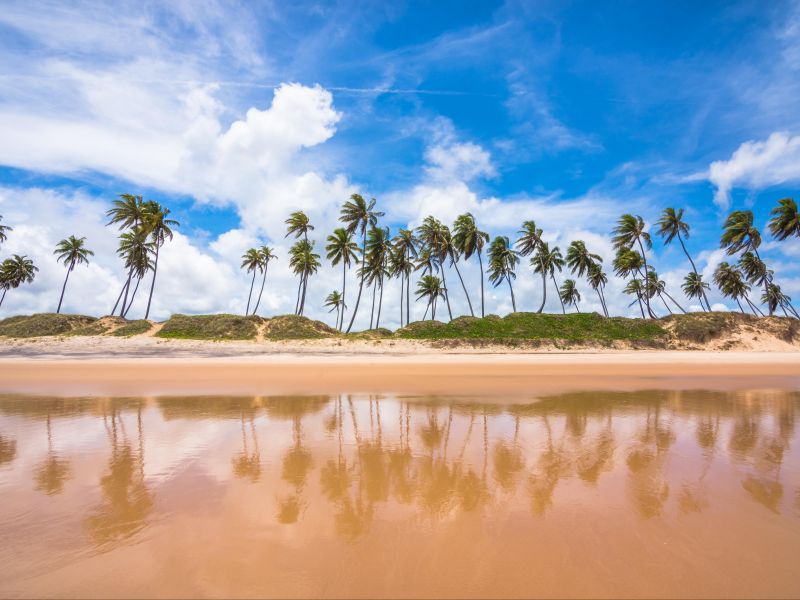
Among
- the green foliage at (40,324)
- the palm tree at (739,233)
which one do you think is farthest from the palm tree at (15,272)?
the palm tree at (739,233)

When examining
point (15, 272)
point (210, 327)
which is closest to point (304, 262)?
point (210, 327)

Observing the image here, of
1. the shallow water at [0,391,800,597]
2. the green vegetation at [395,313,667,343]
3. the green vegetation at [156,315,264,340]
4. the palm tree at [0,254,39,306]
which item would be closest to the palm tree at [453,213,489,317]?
the green vegetation at [395,313,667,343]

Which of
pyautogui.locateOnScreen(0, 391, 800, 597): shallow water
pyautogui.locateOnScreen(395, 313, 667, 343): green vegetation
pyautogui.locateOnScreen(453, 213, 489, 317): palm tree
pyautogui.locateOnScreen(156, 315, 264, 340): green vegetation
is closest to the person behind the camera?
pyautogui.locateOnScreen(0, 391, 800, 597): shallow water

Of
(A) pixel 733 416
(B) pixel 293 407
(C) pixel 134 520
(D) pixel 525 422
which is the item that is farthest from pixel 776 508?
(B) pixel 293 407

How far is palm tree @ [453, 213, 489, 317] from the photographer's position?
54.2 m

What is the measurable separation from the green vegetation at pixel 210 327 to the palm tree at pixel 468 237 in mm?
30229

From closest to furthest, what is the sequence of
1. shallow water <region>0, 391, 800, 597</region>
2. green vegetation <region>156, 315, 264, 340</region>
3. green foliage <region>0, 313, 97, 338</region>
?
shallow water <region>0, 391, 800, 597</region>, green vegetation <region>156, 315, 264, 340</region>, green foliage <region>0, 313, 97, 338</region>

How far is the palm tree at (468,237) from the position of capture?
54.2 metres

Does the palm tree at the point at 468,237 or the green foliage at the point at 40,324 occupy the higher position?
the palm tree at the point at 468,237

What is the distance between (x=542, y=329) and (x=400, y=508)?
38.2m

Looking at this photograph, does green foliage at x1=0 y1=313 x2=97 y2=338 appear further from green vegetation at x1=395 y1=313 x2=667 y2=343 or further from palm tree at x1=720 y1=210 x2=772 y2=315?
palm tree at x1=720 y1=210 x2=772 y2=315

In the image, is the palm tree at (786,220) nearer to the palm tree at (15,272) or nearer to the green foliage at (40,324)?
the green foliage at (40,324)

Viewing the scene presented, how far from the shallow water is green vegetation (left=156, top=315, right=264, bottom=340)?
31095 millimetres

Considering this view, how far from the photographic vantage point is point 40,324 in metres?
39.9
